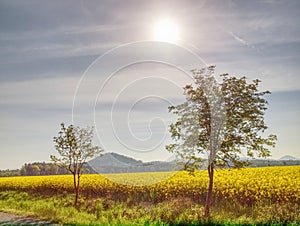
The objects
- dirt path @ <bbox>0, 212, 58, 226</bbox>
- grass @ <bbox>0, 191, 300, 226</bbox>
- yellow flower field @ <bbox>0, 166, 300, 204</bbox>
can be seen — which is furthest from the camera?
yellow flower field @ <bbox>0, 166, 300, 204</bbox>

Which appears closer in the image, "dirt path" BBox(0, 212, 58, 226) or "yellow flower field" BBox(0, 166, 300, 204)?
"dirt path" BBox(0, 212, 58, 226)

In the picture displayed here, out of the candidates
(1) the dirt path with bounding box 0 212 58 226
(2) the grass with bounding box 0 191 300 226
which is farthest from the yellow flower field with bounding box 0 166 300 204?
(1) the dirt path with bounding box 0 212 58 226

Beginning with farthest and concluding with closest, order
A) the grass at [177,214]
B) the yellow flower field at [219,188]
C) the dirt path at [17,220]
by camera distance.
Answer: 1. the yellow flower field at [219,188]
2. the dirt path at [17,220]
3. the grass at [177,214]

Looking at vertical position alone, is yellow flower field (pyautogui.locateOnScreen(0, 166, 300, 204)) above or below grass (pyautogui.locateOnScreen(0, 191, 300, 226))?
above

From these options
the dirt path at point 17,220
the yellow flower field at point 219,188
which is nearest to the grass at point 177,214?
the dirt path at point 17,220

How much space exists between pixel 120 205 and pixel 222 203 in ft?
17.4

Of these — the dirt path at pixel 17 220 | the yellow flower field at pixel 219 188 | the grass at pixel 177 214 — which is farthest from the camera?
the yellow flower field at pixel 219 188

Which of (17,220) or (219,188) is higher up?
(219,188)

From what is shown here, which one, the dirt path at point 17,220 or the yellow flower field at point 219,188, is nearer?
the dirt path at point 17,220

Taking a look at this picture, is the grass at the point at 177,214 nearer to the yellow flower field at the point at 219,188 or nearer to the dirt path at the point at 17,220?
the dirt path at the point at 17,220

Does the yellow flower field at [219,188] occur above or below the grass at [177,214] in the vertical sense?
above

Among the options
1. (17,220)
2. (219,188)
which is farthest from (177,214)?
(17,220)

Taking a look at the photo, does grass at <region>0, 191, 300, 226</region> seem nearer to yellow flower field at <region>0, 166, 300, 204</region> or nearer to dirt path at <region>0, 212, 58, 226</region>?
dirt path at <region>0, 212, 58, 226</region>

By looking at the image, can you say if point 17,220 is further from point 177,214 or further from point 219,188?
point 219,188
